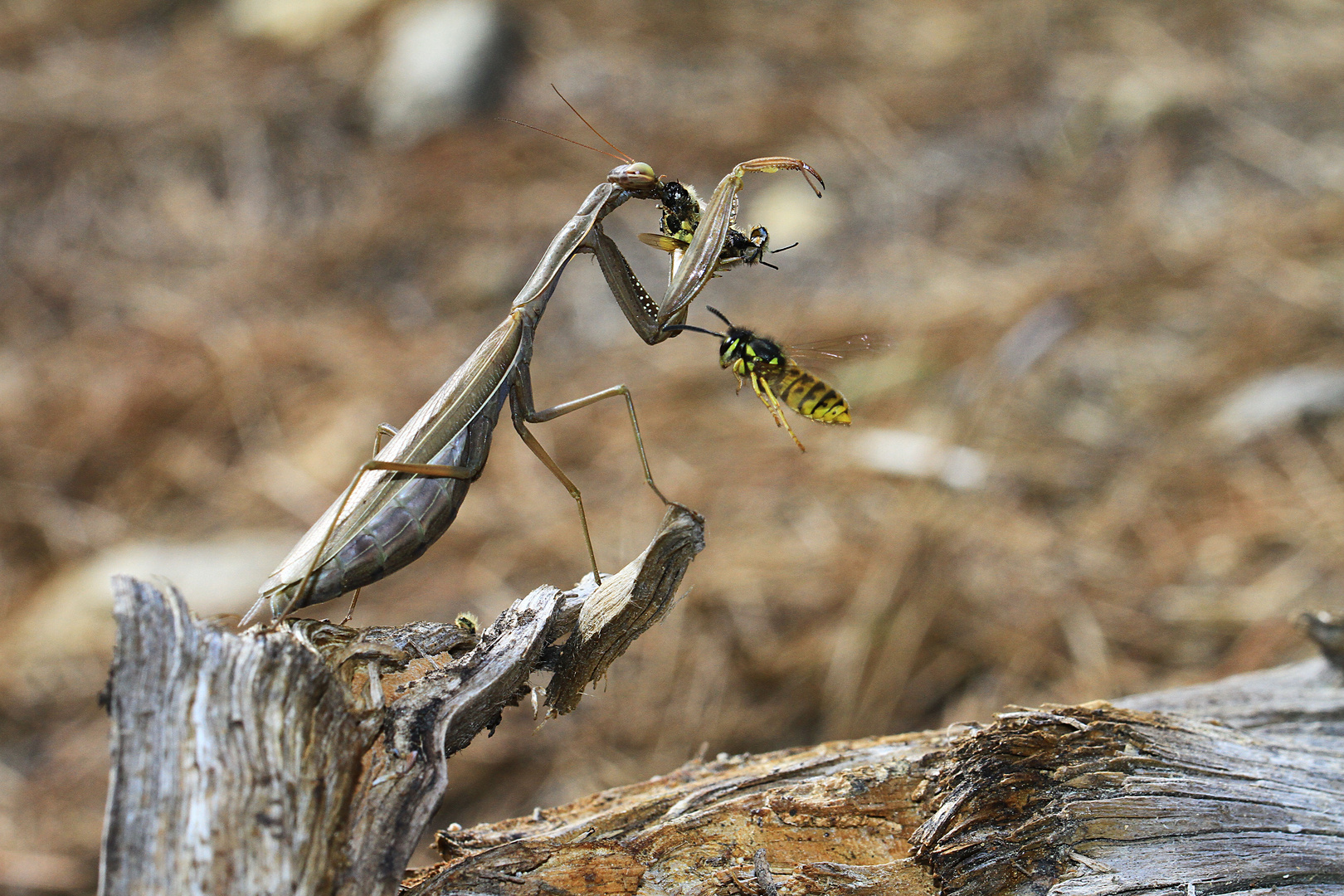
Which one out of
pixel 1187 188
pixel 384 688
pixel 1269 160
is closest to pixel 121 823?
pixel 384 688

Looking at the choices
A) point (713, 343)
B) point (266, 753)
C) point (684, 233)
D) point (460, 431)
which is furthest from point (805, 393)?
point (713, 343)

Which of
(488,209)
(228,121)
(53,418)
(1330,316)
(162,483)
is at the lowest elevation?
(1330,316)

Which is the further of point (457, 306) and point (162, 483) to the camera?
point (457, 306)

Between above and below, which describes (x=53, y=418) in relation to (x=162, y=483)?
above

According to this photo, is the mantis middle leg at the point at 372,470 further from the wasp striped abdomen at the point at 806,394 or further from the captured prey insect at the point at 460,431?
the wasp striped abdomen at the point at 806,394

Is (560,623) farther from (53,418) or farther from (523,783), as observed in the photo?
(53,418)

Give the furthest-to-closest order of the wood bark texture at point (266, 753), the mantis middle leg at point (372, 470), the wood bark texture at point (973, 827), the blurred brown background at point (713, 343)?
the blurred brown background at point (713, 343) < the mantis middle leg at point (372, 470) < the wood bark texture at point (973, 827) < the wood bark texture at point (266, 753)

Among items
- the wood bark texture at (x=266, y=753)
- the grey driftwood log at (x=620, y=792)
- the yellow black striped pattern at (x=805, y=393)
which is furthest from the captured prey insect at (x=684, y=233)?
the wood bark texture at (x=266, y=753)

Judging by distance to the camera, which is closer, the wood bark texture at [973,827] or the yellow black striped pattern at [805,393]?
the wood bark texture at [973,827]

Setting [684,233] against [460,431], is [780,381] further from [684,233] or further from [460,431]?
[460,431]
